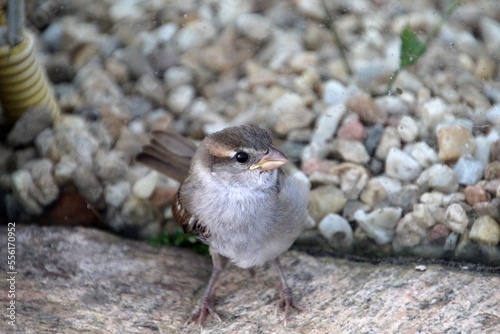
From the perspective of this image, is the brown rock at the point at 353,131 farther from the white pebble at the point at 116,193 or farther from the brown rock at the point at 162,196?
the white pebble at the point at 116,193

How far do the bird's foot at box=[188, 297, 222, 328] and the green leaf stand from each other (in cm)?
154

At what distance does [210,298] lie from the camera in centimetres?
339

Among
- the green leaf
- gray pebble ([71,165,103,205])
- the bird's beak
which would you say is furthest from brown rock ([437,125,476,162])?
gray pebble ([71,165,103,205])

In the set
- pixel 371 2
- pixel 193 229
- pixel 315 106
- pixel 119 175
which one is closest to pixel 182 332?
pixel 193 229

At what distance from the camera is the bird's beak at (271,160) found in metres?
3.09

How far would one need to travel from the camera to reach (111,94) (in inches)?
172

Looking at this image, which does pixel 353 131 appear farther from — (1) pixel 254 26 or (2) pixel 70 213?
(2) pixel 70 213

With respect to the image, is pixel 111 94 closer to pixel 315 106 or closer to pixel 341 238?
pixel 315 106

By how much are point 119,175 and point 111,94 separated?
54cm

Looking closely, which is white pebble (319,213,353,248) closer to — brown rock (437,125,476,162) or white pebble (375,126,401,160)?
white pebble (375,126,401,160)

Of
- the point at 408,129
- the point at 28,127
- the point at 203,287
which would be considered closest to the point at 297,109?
the point at 408,129

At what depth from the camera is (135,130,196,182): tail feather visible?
3.78 metres

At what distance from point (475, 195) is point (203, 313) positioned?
128 centimetres

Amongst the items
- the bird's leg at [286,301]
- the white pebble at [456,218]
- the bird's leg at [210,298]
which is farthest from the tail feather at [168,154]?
the white pebble at [456,218]
